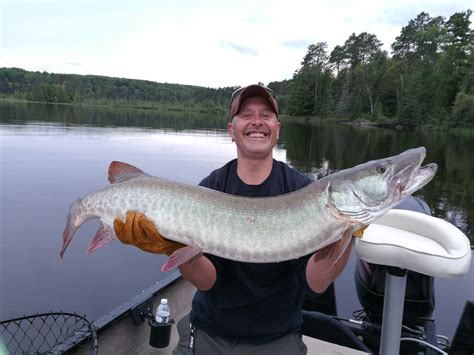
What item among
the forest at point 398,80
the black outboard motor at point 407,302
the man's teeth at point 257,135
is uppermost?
the forest at point 398,80

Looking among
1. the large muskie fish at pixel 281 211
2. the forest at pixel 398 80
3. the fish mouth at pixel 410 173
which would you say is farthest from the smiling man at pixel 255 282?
the forest at pixel 398 80

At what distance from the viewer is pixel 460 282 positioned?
7.29 metres

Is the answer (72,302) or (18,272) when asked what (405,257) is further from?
(18,272)

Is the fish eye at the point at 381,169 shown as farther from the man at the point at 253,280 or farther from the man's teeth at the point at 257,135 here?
the man's teeth at the point at 257,135

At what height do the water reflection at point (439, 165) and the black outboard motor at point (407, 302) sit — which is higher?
the black outboard motor at point (407, 302)

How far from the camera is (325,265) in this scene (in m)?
2.18

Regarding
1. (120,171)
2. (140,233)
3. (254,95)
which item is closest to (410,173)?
(254,95)

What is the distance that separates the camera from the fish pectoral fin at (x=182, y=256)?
2.11 m

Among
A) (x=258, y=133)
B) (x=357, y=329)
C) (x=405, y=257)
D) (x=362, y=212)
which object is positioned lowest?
(x=357, y=329)

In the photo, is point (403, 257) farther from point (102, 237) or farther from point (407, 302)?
point (102, 237)

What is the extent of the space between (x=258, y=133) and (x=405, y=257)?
1331 millimetres

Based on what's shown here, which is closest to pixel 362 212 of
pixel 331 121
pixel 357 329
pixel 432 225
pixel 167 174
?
pixel 432 225

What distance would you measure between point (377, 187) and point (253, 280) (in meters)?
0.94

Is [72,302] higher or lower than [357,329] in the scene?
lower
